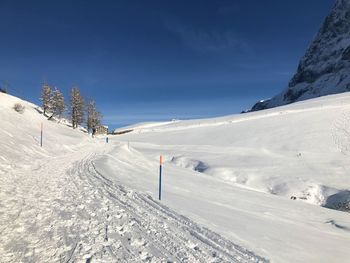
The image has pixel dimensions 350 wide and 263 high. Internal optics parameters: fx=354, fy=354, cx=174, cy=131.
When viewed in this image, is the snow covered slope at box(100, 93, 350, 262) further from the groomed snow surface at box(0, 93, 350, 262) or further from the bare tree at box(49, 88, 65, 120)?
the bare tree at box(49, 88, 65, 120)

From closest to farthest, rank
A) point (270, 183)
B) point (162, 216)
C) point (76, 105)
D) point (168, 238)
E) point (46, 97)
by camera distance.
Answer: point (168, 238) < point (162, 216) < point (270, 183) < point (46, 97) < point (76, 105)

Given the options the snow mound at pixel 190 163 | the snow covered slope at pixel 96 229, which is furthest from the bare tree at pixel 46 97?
the snow covered slope at pixel 96 229

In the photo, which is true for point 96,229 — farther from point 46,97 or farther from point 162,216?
point 46,97

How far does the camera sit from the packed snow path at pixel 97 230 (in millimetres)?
7242

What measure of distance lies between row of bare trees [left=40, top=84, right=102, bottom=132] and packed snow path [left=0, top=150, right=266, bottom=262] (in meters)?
63.9

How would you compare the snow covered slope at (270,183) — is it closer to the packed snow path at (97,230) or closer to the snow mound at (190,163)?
the snow mound at (190,163)

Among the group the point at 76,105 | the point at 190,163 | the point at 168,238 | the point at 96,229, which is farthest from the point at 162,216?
the point at 76,105

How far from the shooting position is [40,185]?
14422 millimetres

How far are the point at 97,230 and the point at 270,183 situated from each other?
59.6 ft

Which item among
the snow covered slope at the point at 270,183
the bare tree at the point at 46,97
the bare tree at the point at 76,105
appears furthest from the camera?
the bare tree at the point at 76,105

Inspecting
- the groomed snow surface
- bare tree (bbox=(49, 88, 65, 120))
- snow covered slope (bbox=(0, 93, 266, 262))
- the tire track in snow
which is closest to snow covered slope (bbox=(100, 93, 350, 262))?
the groomed snow surface

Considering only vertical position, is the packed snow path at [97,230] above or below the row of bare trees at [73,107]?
below

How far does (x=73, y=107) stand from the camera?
82438 mm

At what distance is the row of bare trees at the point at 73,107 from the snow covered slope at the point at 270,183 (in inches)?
1388
